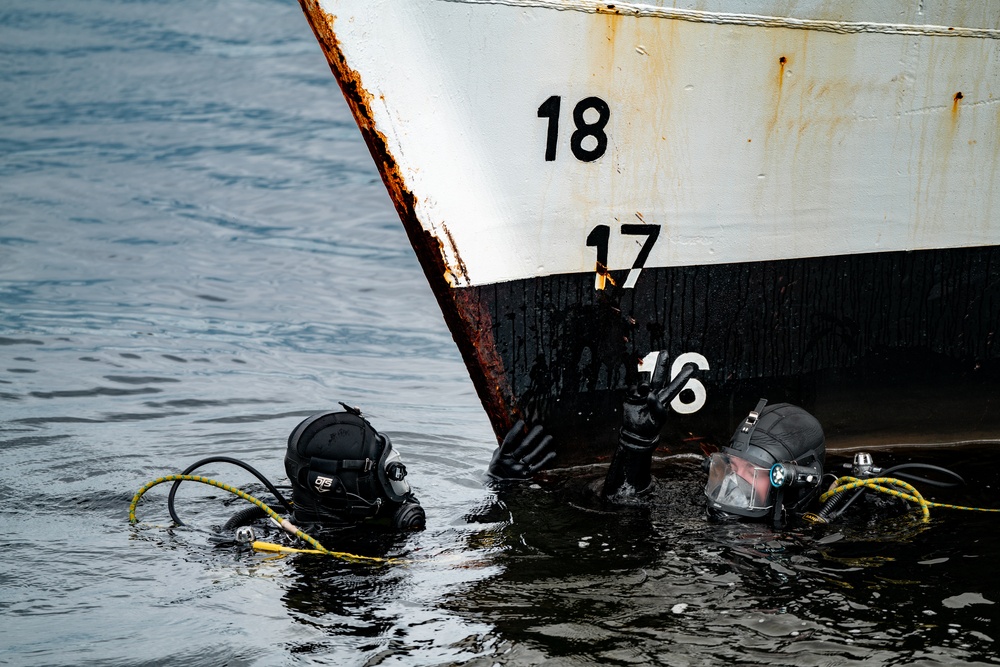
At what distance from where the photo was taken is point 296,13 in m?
21.6

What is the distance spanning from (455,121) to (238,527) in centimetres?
194

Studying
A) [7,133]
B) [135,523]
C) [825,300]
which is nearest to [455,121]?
[825,300]

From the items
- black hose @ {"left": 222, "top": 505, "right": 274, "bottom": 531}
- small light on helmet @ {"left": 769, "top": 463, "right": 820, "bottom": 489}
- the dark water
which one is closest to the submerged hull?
the dark water

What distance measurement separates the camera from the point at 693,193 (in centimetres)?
462

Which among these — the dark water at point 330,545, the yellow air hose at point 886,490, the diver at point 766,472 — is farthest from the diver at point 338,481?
the yellow air hose at point 886,490

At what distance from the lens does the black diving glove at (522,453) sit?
4.89m

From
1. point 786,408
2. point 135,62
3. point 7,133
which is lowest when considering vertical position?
point 786,408

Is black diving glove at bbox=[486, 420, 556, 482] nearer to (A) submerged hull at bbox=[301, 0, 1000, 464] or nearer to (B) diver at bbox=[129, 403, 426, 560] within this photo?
(A) submerged hull at bbox=[301, 0, 1000, 464]

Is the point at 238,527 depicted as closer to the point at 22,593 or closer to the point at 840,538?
the point at 22,593

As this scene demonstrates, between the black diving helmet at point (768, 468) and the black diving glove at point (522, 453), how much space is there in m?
0.84

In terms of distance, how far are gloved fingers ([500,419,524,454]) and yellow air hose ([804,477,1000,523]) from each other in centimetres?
131

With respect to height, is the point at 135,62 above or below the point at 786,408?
above

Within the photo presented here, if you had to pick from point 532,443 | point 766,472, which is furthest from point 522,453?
point 766,472

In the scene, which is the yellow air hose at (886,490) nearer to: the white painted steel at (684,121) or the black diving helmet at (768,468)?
the black diving helmet at (768,468)
